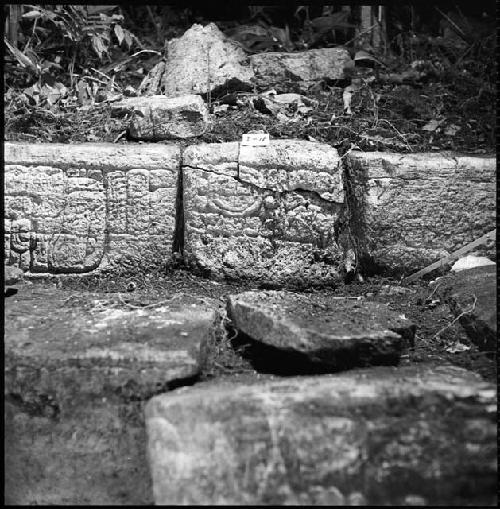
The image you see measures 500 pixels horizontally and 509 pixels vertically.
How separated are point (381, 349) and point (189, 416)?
27.1 inches

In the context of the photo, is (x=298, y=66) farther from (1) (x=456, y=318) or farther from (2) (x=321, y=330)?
(2) (x=321, y=330)

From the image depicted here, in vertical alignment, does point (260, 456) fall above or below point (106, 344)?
below

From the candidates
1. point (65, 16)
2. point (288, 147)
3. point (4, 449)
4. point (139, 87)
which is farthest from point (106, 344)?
point (65, 16)

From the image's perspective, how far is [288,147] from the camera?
2707 mm

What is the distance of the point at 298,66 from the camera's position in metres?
3.36

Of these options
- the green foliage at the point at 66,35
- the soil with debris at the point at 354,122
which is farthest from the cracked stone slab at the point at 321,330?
the green foliage at the point at 66,35

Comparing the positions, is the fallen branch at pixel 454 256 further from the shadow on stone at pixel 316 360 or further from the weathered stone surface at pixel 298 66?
the weathered stone surface at pixel 298 66

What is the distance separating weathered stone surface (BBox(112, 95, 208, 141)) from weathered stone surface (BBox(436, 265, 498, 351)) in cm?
132

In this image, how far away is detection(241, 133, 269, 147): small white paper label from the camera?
2.71 metres

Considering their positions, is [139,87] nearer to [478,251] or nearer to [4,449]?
[478,251]

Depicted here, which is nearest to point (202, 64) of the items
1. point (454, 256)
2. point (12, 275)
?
point (12, 275)

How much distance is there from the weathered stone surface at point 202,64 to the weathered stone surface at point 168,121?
31 cm

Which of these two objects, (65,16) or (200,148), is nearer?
(200,148)

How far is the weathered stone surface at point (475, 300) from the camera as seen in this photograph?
2186 millimetres
